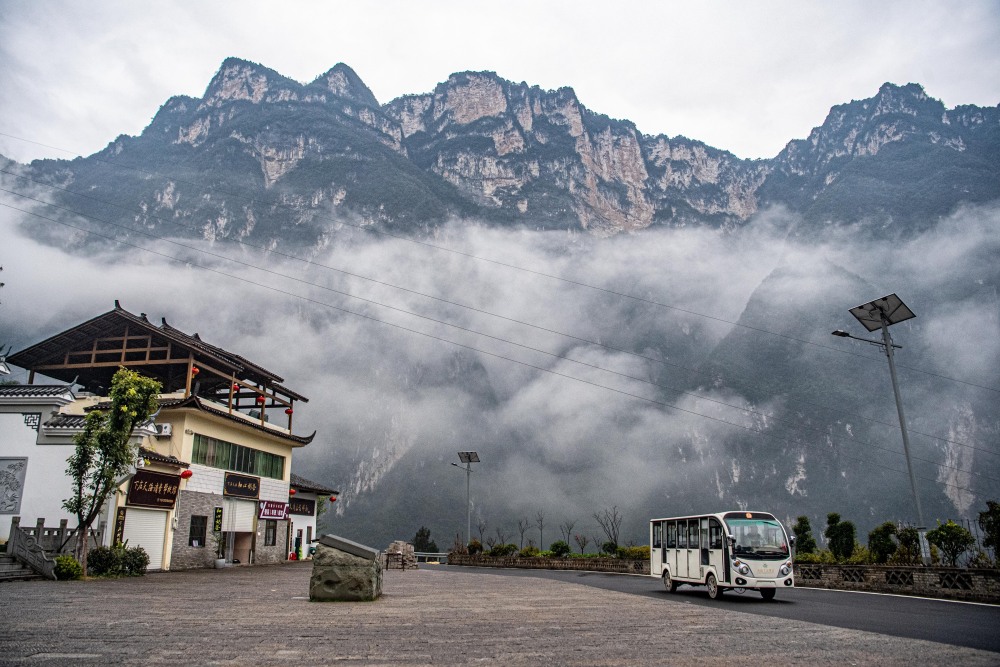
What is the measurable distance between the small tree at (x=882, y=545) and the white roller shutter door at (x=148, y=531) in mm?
27348

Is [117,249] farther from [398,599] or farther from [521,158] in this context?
[398,599]

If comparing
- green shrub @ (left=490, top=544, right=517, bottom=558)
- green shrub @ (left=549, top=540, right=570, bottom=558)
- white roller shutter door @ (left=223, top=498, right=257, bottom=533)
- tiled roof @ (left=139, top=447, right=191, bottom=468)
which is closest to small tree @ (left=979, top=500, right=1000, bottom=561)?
green shrub @ (left=549, top=540, right=570, bottom=558)

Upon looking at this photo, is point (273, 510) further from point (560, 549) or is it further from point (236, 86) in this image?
point (236, 86)

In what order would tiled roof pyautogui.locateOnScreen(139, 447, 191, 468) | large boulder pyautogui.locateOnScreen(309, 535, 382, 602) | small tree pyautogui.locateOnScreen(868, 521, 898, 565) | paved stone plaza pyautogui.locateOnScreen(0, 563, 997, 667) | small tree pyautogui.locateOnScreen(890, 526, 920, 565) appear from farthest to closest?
tiled roof pyautogui.locateOnScreen(139, 447, 191, 468), small tree pyautogui.locateOnScreen(868, 521, 898, 565), small tree pyautogui.locateOnScreen(890, 526, 920, 565), large boulder pyautogui.locateOnScreen(309, 535, 382, 602), paved stone plaza pyautogui.locateOnScreen(0, 563, 997, 667)

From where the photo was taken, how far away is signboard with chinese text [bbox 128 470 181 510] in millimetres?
25234

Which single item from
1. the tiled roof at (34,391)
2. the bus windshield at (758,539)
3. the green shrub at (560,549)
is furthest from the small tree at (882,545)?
the tiled roof at (34,391)

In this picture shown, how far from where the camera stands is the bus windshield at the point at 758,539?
1581cm

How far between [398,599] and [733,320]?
7389 inches

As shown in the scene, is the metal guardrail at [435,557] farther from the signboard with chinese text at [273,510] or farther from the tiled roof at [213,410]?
the tiled roof at [213,410]

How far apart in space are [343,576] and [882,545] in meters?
19.3

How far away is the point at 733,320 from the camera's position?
18775cm

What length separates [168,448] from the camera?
29.0 m

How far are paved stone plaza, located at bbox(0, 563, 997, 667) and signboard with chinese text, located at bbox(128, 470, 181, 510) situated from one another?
1376 centimetres

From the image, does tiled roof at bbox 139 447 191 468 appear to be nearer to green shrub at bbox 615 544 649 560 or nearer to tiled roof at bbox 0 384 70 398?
tiled roof at bbox 0 384 70 398
